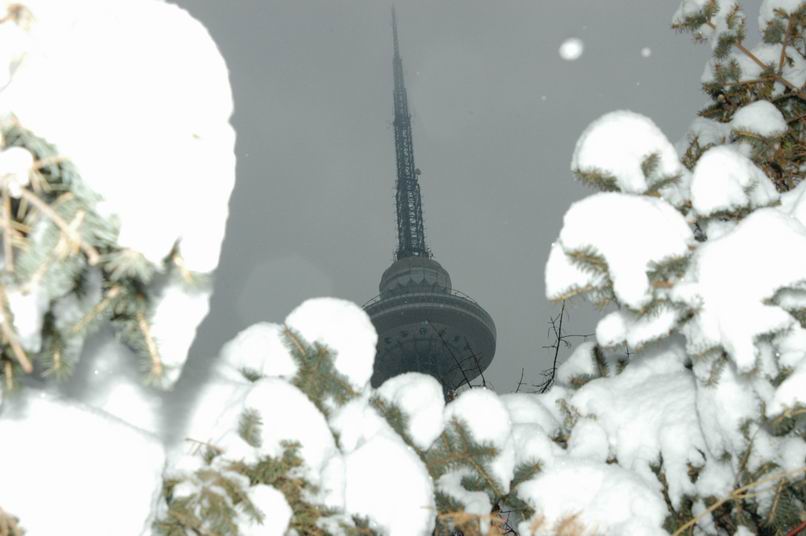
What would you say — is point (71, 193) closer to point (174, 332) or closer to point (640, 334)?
point (174, 332)

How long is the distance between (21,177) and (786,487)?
2730 mm

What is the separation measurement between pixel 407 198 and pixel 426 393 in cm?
4704

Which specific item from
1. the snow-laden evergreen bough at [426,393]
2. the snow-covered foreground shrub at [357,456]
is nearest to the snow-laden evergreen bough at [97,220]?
the snow-laden evergreen bough at [426,393]

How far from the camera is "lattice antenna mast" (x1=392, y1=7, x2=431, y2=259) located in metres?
47.2

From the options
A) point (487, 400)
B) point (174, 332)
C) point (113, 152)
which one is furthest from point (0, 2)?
point (487, 400)

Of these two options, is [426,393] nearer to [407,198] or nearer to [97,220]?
[97,220]

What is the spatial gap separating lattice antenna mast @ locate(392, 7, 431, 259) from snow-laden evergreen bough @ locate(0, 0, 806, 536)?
42447mm

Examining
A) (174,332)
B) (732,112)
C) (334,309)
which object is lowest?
(174,332)

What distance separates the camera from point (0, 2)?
53.2 inches

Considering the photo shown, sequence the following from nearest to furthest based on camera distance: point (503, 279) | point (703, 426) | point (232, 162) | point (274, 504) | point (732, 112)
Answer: point (232, 162), point (274, 504), point (703, 426), point (732, 112), point (503, 279)

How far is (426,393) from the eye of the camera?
9.94 feet

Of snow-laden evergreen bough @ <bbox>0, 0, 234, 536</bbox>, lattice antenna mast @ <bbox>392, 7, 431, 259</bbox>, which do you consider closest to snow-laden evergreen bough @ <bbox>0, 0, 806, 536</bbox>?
snow-laden evergreen bough @ <bbox>0, 0, 234, 536</bbox>

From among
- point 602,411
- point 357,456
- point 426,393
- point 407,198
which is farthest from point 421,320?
point 357,456

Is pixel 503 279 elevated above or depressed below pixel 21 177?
above
